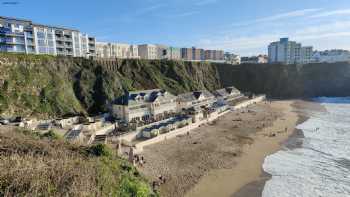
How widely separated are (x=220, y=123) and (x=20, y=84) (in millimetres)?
33207

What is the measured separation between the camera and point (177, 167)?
74.4ft

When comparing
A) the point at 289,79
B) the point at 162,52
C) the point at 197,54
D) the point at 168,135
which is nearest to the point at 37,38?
the point at 168,135

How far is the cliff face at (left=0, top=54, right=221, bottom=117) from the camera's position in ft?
111

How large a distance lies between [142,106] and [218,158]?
16681mm

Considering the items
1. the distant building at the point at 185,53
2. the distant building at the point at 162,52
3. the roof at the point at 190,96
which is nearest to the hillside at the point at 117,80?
the roof at the point at 190,96

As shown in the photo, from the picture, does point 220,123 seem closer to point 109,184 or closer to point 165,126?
point 165,126

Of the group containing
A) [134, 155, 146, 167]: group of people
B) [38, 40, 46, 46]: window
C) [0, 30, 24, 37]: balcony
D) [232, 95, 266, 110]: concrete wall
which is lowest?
[134, 155, 146, 167]: group of people

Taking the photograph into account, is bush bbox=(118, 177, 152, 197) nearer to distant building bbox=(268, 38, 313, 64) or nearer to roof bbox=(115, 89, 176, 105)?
roof bbox=(115, 89, 176, 105)

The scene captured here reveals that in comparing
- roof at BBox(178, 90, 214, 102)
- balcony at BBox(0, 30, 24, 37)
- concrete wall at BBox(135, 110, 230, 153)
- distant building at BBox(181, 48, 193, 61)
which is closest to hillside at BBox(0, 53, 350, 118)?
roof at BBox(178, 90, 214, 102)

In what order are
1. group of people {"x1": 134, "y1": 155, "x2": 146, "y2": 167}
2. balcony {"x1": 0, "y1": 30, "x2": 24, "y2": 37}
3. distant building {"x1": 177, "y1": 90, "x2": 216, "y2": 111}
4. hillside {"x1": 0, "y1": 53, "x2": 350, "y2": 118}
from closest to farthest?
group of people {"x1": 134, "y1": 155, "x2": 146, "y2": 167} → hillside {"x1": 0, "y1": 53, "x2": 350, "y2": 118} → distant building {"x1": 177, "y1": 90, "x2": 216, "y2": 111} → balcony {"x1": 0, "y1": 30, "x2": 24, "y2": 37}

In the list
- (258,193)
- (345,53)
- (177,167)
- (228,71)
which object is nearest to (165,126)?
(177,167)

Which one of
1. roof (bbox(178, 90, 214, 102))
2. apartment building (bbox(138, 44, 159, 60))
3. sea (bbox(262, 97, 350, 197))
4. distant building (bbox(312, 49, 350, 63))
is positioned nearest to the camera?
sea (bbox(262, 97, 350, 197))

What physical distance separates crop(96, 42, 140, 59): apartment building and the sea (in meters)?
69.5

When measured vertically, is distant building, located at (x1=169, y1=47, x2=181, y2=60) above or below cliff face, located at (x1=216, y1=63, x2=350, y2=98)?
above
